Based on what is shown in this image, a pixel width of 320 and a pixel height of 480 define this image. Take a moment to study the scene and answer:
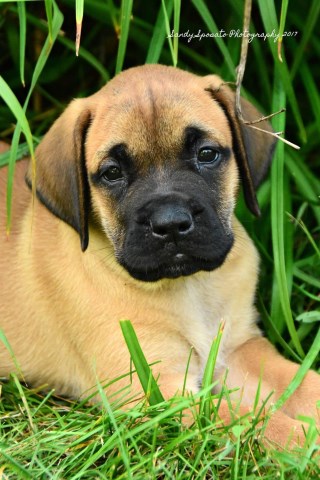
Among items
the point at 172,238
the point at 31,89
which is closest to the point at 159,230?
the point at 172,238

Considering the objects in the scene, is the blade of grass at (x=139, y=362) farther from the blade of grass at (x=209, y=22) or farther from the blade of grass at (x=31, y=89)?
the blade of grass at (x=209, y=22)

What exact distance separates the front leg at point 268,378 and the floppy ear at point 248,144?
82 cm

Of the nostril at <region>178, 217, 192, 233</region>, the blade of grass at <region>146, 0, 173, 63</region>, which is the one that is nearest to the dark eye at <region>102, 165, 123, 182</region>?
the nostril at <region>178, 217, 192, 233</region>

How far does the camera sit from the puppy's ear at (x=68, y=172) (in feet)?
15.6

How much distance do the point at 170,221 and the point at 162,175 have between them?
34 cm

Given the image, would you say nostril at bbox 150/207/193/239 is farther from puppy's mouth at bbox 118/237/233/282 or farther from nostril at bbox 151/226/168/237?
puppy's mouth at bbox 118/237/233/282

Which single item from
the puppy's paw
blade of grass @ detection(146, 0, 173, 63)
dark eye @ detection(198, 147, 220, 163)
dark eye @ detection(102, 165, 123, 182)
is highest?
blade of grass @ detection(146, 0, 173, 63)

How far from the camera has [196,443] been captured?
155 inches

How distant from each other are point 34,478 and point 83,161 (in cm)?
174

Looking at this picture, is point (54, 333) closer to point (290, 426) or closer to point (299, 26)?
point (290, 426)

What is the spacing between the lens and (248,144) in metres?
4.80

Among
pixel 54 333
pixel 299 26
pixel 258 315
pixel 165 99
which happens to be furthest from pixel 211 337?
pixel 299 26

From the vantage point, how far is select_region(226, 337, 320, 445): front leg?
4.78 meters

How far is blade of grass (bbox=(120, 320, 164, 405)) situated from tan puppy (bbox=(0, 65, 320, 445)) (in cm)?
37
